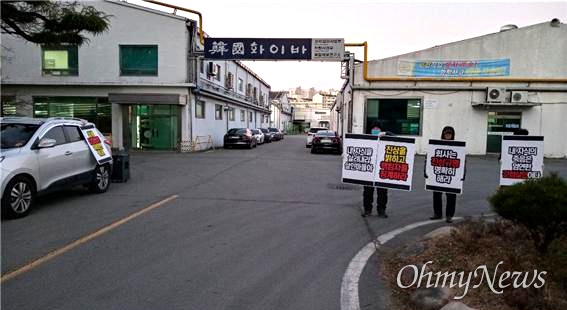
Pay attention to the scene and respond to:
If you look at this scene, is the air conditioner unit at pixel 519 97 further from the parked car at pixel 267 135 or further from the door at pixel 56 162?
the parked car at pixel 267 135

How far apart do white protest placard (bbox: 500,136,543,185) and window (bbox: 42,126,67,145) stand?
29.8 ft

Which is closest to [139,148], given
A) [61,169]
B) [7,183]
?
[61,169]

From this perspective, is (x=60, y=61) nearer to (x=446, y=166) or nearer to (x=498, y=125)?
(x=446, y=166)

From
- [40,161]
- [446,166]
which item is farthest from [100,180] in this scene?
[446,166]

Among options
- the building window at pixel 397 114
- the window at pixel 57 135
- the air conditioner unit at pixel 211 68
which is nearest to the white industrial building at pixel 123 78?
the air conditioner unit at pixel 211 68

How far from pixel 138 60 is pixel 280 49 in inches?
326

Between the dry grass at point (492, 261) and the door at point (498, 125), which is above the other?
the door at point (498, 125)

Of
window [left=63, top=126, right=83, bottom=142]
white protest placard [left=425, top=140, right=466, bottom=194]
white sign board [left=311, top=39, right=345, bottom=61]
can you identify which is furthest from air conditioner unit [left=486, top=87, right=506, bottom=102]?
window [left=63, top=126, right=83, bottom=142]

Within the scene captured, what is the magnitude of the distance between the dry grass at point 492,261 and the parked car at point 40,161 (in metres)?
6.28

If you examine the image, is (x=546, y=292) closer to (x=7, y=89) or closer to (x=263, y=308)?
(x=263, y=308)

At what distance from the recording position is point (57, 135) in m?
8.65

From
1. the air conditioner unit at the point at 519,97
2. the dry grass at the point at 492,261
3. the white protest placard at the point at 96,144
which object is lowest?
the dry grass at the point at 492,261

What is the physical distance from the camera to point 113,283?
14.5 ft

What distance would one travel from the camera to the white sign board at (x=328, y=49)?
2102cm
